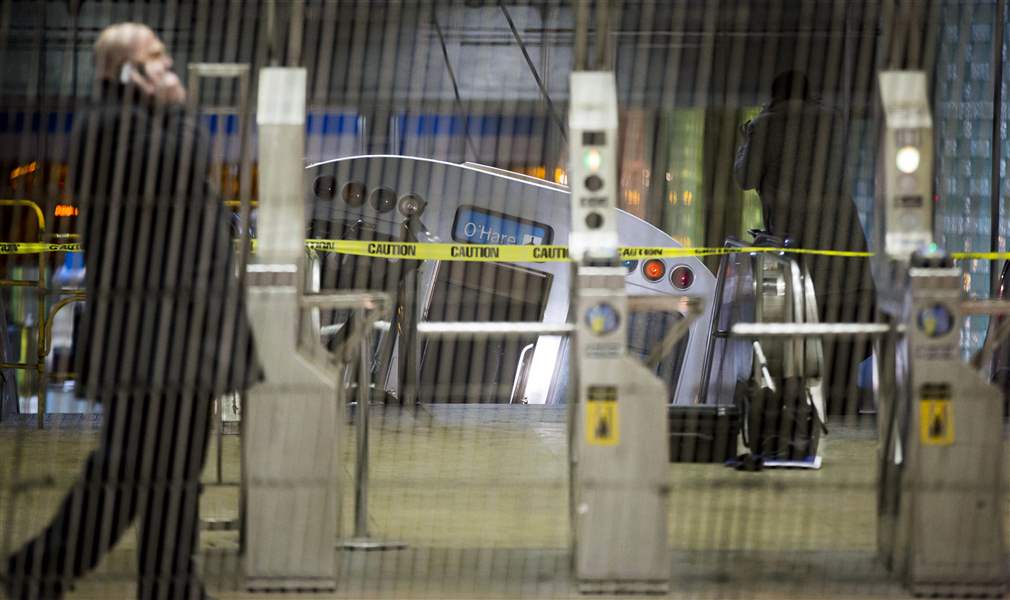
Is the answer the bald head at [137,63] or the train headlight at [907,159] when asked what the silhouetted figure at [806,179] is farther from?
the bald head at [137,63]

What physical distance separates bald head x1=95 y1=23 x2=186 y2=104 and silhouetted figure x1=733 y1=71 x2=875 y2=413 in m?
3.70

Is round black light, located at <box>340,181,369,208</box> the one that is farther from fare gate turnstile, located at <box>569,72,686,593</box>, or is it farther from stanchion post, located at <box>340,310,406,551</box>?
fare gate turnstile, located at <box>569,72,686,593</box>

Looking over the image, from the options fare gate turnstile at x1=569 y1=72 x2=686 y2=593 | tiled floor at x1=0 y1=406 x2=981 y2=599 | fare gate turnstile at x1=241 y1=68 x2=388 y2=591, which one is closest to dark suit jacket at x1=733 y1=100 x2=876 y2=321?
tiled floor at x1=0 y1=406 x2=981 y2=599

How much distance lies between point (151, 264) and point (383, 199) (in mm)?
5136

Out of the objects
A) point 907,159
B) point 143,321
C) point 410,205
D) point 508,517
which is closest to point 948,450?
point 907,159

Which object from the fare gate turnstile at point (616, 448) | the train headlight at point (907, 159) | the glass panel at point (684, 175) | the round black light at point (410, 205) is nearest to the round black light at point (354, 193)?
the round black light at point (410, 205)

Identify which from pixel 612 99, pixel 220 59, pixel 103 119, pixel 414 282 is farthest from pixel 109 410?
pixel 220 59

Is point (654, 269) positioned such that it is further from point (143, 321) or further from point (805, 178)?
point (143, 321)

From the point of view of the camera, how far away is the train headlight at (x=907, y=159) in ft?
14.1

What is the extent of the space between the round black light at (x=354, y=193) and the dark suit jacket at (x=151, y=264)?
16.6 ft

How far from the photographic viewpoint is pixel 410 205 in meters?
8.50

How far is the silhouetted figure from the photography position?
662cm

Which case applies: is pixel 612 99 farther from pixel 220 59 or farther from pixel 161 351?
pixel 220 59

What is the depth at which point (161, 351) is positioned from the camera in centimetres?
345
